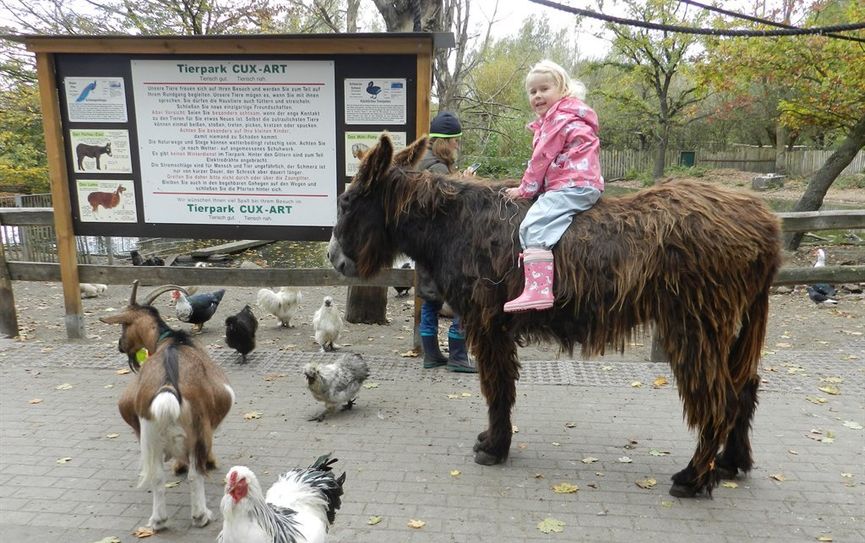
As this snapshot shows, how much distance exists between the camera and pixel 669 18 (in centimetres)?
2042

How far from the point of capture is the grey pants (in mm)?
3451

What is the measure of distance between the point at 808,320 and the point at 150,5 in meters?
16.5

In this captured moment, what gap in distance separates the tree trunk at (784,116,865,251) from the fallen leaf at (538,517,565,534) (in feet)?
39.4

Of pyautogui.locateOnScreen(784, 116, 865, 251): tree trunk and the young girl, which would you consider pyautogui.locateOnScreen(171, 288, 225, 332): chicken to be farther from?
pyautogui.locateOnScreen(784, 116, 865, 251): tree trunk

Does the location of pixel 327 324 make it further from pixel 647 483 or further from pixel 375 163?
pixel 647 483

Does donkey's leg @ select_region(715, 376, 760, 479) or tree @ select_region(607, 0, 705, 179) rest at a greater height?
tree @ select_region(607, 0, 705, 179)

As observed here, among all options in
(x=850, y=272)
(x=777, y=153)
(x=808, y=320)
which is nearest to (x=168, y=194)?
(x=850, y=272)

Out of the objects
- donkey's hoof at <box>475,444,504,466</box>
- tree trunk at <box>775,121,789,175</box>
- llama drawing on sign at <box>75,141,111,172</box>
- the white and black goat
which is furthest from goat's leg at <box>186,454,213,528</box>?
tree trunk at <box>775,121,789,175</box>

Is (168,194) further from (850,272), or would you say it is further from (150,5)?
(150,5)

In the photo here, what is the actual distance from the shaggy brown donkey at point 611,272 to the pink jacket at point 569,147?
227 mm

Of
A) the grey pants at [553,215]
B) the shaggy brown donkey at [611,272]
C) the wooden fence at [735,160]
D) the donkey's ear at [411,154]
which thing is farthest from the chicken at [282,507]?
the wooden fence at [735,160]

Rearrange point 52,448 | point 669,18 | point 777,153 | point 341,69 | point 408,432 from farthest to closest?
point 777,153 → point 669,18 → point 341,69 → point 408,432 → point 52,448

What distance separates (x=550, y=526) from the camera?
3279 millimetres

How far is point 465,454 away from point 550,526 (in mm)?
992
